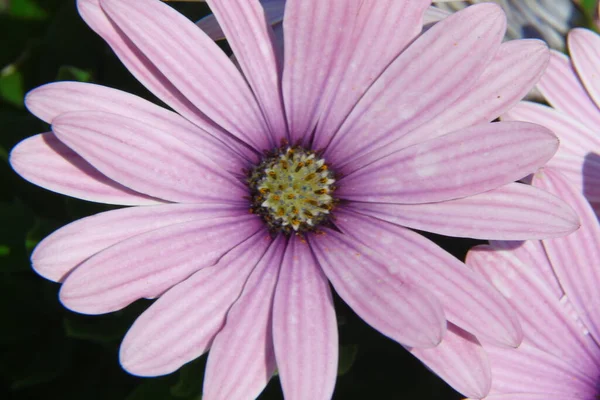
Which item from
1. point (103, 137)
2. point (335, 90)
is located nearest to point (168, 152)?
point (103, 137)

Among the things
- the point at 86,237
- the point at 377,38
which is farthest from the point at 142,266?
the point at 377,38

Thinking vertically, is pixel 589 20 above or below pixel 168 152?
below

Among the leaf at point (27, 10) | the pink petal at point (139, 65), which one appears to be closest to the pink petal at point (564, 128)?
the pink petal at point (139, 65)

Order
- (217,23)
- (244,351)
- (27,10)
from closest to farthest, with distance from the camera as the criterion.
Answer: (244,351)
(217,23)
(27,10)

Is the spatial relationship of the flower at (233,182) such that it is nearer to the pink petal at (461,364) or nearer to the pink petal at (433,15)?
the pink petal at (461,364)

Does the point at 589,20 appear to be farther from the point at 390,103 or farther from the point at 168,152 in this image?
the point at 168,152

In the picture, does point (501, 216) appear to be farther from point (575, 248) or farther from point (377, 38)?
point (377, 38)
